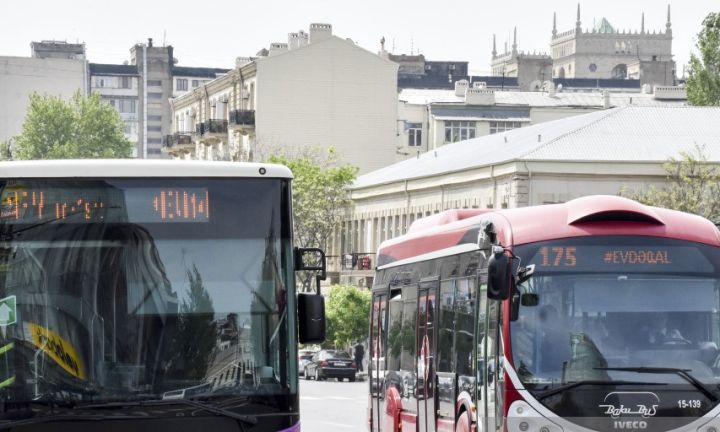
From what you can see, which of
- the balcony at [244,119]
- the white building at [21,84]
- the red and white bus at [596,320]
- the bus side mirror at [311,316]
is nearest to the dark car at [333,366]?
the balcony at [244,119]

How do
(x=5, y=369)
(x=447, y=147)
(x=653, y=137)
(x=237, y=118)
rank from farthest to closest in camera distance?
1. (x=237, y=118)
2. (x=447, y=147)
3. (x=653, y=137)
4. (x=5, y=369)

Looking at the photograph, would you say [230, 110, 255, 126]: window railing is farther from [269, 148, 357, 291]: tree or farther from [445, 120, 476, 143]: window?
[445, 120, 476, 143]: window

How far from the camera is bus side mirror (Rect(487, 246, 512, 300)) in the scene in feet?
48.5

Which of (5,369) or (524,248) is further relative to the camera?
(524,248)

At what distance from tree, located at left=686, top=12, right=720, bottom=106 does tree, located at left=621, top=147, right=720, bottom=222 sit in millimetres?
24649

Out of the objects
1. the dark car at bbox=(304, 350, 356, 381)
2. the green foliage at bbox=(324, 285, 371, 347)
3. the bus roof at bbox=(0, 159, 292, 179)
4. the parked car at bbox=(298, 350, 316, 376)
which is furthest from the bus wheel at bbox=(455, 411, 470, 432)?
the green foliage at bbox=(324, 285, 371, 347)

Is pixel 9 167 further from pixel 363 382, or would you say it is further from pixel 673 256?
pixel 363 382

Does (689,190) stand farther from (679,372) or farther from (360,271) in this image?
(679,372)

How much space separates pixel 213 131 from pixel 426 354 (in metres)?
91.2

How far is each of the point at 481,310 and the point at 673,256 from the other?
1766 millimetres

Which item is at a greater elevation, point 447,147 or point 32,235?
point 447,147

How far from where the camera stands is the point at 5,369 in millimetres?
12570

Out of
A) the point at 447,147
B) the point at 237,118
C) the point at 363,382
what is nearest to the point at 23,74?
the point at 237,118

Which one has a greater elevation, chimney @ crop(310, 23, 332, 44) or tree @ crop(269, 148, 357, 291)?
chimney @ crop(310, 23, 332, 44)
